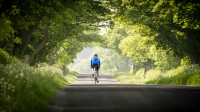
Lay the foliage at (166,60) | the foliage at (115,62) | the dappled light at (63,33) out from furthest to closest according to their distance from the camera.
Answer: the foliage at (115,62) < the foliage at (166,60) < the dappled light at (63,33)

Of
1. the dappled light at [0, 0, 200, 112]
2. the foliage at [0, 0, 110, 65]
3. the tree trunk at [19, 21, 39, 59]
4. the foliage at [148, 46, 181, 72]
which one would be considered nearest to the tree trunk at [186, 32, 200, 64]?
the dappled light at [0, 0, 200, 112]

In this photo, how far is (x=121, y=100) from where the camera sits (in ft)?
28.1

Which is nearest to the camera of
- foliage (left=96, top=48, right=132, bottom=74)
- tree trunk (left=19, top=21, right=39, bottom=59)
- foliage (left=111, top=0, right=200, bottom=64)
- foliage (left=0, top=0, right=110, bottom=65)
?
foliage (left=0, top=0, right=110, bottom=65)

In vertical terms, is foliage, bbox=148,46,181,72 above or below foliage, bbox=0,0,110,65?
below

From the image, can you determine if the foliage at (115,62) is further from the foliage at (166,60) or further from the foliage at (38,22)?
the foliage at (38,22)

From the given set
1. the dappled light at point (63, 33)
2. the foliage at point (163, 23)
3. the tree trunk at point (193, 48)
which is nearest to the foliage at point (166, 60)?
the dappled light at point (63, 33)

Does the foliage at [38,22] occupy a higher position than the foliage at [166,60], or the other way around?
the foliage at [38,22]

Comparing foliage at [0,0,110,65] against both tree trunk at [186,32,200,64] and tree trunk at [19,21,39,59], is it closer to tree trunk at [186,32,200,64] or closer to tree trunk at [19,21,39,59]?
tree trunk at [19,21,39,59]

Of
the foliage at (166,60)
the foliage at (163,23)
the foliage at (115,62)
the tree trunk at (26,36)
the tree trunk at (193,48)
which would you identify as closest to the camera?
the foliage at (163,23)

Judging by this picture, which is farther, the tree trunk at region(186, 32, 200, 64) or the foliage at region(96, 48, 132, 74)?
the foliage at region(96, 48, 132, 74)

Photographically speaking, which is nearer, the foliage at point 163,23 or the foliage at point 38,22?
the foliage at point 38,22

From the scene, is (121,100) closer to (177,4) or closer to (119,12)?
(177,4)

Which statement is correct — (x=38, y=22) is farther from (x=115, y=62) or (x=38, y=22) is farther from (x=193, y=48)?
(x=115, y=62)

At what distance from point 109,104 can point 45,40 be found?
55.7ft
